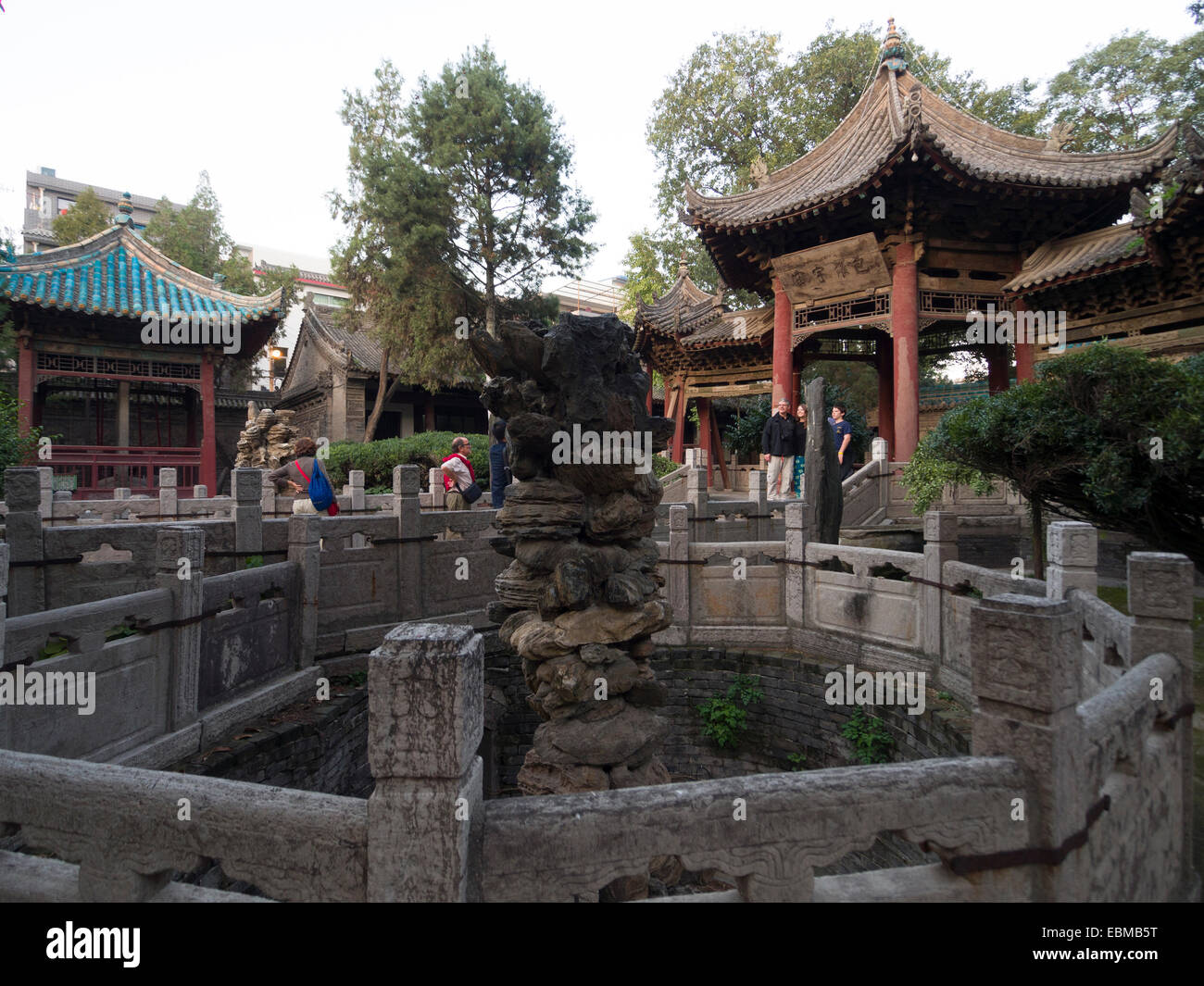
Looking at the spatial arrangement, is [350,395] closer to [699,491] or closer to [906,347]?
[699,491]

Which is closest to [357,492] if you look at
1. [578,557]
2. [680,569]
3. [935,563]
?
[680,569]

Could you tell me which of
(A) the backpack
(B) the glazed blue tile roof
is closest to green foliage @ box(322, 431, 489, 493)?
(B) the glazed blue tile roof

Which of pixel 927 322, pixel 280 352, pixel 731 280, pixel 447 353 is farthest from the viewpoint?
pixel 280 352

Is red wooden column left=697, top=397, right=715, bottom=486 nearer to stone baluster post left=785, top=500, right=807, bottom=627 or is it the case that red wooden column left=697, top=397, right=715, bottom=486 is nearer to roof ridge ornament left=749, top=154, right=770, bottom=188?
roof ridge ornament left=749, top=154, right=770, bottom=188

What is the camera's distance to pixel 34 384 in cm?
1349

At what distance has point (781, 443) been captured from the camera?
10336 millimetres

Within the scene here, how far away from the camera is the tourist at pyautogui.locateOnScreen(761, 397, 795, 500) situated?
1031cm

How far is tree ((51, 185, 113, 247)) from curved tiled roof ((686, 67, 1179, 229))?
19.9 m

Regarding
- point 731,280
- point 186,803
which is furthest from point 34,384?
point 186,803

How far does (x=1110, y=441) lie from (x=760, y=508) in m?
4.84

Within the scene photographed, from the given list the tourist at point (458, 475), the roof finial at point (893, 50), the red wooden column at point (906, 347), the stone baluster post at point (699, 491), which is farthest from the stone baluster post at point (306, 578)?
the roof finial at point (893, 50)

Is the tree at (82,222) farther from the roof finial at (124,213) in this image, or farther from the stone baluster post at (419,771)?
the stone baluster post at (419,771)
